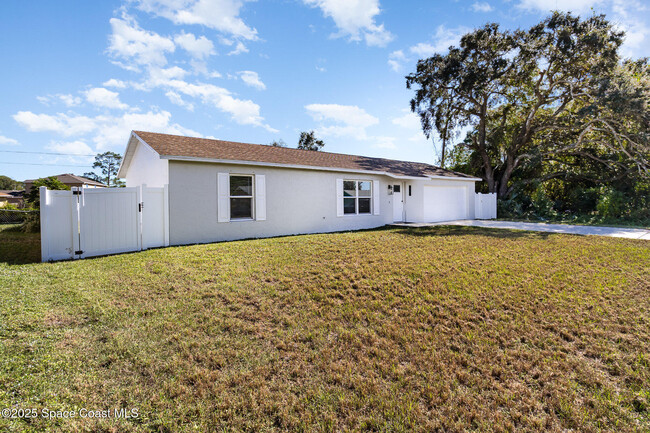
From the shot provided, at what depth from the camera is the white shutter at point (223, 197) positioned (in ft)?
30.5

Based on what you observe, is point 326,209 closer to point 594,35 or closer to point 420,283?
point 420,283

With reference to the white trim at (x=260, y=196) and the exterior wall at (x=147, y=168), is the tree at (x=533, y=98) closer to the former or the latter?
the white trim at (x=260, y=196)

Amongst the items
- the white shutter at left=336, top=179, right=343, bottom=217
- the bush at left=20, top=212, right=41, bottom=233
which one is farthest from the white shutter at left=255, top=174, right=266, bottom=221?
the bush at left=20, top=212, right=41, bottom=233

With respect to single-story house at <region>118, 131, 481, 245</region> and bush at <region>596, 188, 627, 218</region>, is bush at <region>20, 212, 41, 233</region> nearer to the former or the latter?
single-story house at <region>118, 131, 481, 245</region>

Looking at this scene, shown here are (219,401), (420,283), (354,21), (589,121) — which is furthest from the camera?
(589,121)

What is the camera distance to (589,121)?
16.9 metres

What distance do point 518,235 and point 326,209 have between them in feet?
22.5

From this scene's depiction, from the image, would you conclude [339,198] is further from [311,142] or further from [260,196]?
[311,142]

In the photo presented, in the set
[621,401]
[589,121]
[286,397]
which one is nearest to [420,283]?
[621,401]

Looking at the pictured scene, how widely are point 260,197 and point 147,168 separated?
442 cm

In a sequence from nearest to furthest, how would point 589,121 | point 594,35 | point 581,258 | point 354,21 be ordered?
point 581,258, point 354,21, point 594,35, point 589,121

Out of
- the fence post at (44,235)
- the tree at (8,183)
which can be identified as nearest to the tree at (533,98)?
the fence post at (44,235)

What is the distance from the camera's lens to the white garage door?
15375 mm

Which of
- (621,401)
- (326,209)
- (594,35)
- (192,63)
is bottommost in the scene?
(621,401)
